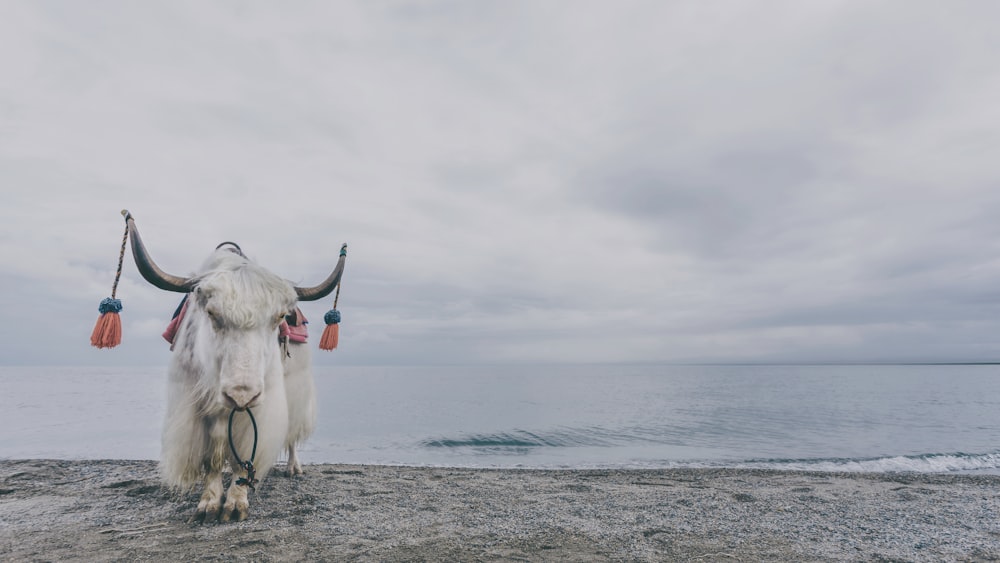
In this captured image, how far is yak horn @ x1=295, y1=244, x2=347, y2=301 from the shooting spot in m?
4.20

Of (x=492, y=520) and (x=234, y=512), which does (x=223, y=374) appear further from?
(x=492, y=520)

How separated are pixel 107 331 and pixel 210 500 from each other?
1583 millimetres

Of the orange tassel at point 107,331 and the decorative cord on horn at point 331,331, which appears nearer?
the orange tassel at point 107,331

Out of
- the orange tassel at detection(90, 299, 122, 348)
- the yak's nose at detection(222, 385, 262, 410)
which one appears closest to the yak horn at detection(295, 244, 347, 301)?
the yak's nose at detection(222, 385, 262, 410)

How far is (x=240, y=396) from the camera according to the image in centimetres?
321

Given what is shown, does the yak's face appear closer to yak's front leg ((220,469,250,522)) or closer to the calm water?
yak's front leg ((220,469,250,522))

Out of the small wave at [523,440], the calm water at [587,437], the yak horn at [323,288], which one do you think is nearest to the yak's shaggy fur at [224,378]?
the yak horn at [323,288]

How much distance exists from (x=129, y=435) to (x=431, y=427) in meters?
8.08

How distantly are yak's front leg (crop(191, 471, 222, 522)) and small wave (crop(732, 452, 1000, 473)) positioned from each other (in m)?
9.47

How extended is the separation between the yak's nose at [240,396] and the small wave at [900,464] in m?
9.74

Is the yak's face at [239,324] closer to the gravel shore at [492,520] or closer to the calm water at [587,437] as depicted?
the gravel shore at [492,520]

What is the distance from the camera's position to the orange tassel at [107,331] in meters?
3.92

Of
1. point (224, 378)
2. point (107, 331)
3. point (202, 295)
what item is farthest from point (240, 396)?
point (107, 331)

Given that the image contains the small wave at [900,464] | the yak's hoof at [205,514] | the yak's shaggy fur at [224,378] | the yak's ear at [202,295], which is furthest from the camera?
the small wave at [900,464]
